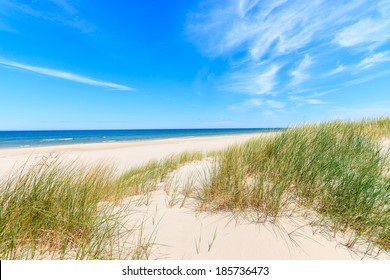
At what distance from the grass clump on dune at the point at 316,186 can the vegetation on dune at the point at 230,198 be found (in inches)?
0.4

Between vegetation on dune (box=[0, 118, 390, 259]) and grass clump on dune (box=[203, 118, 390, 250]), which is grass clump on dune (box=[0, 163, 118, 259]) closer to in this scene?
vegetation on dune (box=[0, 118, 390, 259])

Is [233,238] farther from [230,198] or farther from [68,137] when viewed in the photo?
[68,137]

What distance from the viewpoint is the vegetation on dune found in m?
2.03

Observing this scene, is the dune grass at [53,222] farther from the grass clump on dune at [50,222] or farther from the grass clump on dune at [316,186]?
the grass clump on dune at [316,186]

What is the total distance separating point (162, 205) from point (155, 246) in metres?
1.05

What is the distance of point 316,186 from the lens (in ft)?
9.70

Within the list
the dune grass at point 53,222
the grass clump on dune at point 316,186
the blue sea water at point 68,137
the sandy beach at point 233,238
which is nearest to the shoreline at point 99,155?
the dune grass at point 53,222

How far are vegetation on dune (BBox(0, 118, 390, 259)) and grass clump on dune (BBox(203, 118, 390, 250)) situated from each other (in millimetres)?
10

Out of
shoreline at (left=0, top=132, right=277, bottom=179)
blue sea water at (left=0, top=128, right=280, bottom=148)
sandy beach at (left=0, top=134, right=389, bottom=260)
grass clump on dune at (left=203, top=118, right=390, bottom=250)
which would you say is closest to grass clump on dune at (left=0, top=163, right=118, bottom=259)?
sandy beach at (left=0, top=134, right=389, bottom=260)

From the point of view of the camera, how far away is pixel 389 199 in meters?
2.58

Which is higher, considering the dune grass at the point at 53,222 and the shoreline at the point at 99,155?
the dune grass at the point at 53,222

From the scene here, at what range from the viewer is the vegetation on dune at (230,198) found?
203cm

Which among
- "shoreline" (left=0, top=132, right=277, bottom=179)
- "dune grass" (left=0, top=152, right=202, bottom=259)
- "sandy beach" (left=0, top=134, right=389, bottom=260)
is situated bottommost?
"shoreline" (left=0, top=132, right=277, bottom=179)
